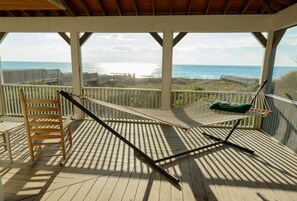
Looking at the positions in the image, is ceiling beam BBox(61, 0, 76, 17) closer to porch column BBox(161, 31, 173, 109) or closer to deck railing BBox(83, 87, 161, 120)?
deck railing BBox(83, 87, 161, 120)

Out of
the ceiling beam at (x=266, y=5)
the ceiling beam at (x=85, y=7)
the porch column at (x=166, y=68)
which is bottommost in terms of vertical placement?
the porch column at (x=166, y=68)

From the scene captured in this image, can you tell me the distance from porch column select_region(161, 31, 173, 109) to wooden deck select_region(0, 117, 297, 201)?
135 centimetres

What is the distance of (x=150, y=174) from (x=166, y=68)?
2782 millimetres

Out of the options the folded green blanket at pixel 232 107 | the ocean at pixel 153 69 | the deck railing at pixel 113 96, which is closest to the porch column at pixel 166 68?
the deck railing at pixel 113 96

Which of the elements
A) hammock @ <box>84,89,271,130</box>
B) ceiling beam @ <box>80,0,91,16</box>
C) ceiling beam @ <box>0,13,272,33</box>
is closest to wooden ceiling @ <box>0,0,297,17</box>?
ceiling beam @ <box>80,0,91,16</box>

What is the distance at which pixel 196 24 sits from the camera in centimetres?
425

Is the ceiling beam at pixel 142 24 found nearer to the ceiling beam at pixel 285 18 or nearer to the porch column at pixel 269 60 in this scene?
the ceiling beam at pixel 285 18

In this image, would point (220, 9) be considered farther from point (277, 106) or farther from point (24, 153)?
point (24, 153)

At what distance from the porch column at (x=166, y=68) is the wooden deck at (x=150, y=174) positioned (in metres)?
1.35

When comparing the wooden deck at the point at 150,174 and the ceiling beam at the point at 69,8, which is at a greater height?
the ceiling beam at the point at 69,8

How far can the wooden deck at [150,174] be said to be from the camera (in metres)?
2.05

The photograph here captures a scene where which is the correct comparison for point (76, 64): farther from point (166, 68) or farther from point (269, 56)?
point (269, 56)

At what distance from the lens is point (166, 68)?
4500 mm

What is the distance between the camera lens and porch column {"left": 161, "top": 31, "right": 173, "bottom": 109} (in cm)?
439
